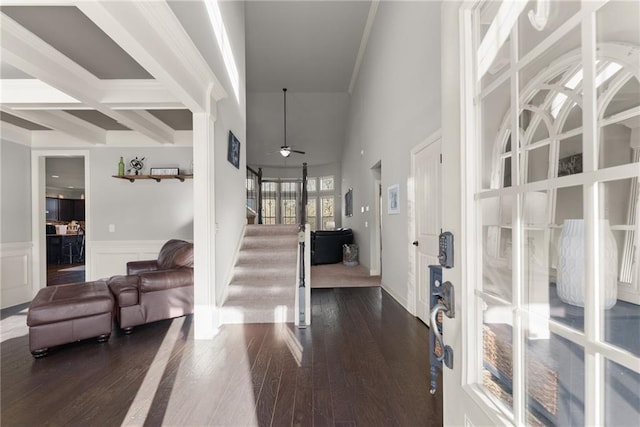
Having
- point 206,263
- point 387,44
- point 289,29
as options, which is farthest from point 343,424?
point 289,29

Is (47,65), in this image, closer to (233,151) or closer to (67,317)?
(233,151)

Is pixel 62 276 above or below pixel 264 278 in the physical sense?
below

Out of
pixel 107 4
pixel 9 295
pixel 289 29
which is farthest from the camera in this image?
pixel 289 29

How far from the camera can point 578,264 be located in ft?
1.75

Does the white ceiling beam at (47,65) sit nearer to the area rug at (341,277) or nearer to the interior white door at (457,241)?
the interior white door at (457,241)

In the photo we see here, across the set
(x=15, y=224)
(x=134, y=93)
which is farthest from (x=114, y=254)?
(x=134, y=93)

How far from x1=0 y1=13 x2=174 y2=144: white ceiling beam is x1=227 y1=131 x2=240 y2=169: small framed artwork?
4.60ft

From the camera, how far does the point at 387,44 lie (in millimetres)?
4391

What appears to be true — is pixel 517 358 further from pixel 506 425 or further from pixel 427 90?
pixel 427 90

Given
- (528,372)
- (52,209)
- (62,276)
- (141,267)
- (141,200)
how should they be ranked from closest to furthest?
(528,372)
(141,267)
(141,200)
(62,276)
(52,209)

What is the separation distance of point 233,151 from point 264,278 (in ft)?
5.99

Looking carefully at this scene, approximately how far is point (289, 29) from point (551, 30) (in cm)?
592

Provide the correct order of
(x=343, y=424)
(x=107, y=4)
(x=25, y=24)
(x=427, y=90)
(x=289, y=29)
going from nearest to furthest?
(x=107, y=4) → (x=343, y=424) → (x=25, y=24) → (x=427, y=90) → (x=289, y=29)

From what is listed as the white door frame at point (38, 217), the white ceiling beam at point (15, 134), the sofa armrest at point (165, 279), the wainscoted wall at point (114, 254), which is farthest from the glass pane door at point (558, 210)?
the white ceiling beam at point (15, 134)
